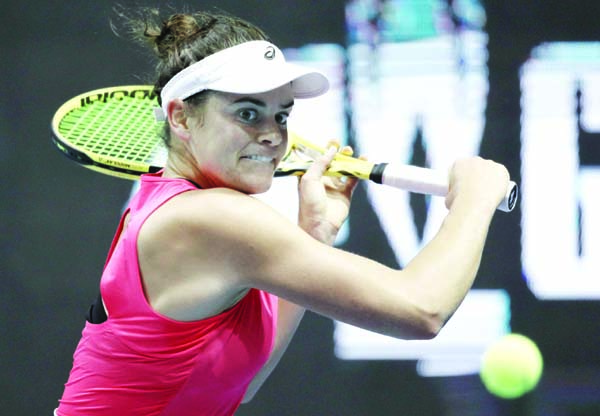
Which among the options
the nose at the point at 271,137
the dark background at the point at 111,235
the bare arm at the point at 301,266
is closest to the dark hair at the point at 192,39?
the nose at the point at 271,137

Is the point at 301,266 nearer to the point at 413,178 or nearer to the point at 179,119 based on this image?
the point at 179,119

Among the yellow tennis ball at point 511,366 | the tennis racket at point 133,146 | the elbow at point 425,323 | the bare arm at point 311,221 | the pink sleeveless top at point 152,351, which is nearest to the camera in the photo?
the elbow at point 425,323

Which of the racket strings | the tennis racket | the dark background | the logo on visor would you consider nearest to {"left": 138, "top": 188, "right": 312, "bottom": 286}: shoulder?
the logo on visor

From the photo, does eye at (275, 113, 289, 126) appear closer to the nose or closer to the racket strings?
the nose

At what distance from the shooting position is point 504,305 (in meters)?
3.16

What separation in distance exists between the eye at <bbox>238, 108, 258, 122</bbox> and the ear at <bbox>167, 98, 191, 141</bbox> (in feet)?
0.32

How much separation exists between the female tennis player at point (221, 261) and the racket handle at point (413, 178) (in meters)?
0.22

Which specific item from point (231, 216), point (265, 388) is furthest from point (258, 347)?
point (265, 388)

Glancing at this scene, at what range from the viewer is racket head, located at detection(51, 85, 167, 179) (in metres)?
2.04

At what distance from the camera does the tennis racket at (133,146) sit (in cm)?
191

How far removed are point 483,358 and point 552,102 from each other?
0.83 metres

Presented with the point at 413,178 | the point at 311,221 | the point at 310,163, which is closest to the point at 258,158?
the point at 311,221

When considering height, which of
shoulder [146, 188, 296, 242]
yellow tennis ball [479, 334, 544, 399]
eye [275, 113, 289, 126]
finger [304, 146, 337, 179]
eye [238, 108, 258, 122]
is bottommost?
yellow tennis ball [479, 334, 544, 399]

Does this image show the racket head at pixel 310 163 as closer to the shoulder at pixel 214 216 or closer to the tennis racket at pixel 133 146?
the tennis racket at pixel 133 146
